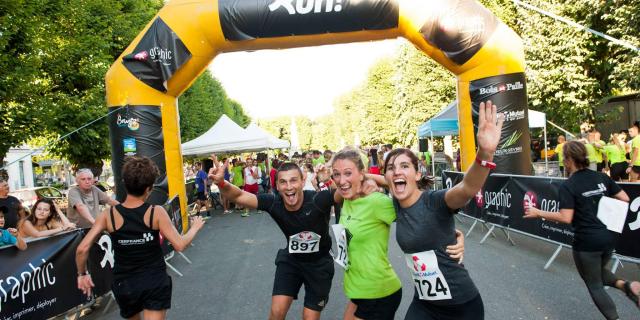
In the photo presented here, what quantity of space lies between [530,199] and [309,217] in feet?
16.3

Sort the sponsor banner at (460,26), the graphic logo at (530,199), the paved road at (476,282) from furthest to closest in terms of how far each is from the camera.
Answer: the sponsor banner at (460,26) → the graphic logo at (530,199) → the paved road at (476,282)

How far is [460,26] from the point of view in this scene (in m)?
9.50

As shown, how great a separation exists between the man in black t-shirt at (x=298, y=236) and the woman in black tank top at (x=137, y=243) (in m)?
0.54

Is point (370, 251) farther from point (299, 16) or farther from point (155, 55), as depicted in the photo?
point (155, 55)

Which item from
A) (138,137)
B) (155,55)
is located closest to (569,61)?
(155,55)

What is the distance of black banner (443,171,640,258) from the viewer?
5590mm

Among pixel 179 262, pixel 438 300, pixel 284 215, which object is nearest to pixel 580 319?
pixel 438 300

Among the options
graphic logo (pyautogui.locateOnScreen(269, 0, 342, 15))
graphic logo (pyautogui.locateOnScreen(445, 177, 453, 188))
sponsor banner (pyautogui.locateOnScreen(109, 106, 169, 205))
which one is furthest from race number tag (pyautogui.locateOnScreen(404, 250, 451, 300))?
graphic logo (pyautogui.locateOnScreen(445, 177, 453, 188))

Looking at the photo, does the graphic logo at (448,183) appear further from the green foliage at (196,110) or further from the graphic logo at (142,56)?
the green foliage at (196,110)

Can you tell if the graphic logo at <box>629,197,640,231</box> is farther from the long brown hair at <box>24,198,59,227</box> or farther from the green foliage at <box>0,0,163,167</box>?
the green foliage at <box>0,0,163,167</box>

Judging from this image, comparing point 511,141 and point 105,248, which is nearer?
point 105,248

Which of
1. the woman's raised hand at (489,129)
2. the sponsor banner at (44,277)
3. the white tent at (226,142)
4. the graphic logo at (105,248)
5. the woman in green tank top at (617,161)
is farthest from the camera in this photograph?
the white tent at (226,142)

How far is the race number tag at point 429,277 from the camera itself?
2689 mm

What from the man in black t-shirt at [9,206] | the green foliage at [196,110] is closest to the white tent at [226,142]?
the man in black t-shirt at [9,206]
